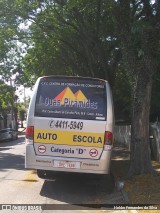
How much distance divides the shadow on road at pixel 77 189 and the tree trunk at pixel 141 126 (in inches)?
36.5

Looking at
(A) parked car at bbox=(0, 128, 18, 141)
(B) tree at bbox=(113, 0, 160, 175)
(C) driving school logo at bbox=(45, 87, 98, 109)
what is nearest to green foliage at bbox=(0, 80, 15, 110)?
(A) parked car at bbox=(0, 128, 18, 141)

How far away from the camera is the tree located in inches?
420

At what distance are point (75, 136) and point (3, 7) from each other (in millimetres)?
11218

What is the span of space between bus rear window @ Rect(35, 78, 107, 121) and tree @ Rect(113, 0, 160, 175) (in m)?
1.19

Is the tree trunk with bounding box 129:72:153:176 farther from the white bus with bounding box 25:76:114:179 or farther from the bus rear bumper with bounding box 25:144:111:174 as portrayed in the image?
the bus rear bumper with bounding box 25:144:111:174

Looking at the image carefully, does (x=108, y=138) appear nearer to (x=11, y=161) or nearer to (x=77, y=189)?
(x=77, y=189)

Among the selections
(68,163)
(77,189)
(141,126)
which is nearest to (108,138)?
(68,163)

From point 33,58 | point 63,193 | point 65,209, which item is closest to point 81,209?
point 65,209

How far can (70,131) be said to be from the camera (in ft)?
32.4

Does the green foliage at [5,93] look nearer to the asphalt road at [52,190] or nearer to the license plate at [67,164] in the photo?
the asphalt road at [52,190]

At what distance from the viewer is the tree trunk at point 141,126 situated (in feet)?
35.9

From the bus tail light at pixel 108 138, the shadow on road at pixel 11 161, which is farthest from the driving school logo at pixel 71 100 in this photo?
the shadow on road at pixel 11 161

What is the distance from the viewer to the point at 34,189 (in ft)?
34.8

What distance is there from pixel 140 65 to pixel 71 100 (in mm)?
2044
